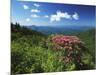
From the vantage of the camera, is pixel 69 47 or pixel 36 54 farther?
pixel 69 47

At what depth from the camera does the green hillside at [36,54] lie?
1849mm

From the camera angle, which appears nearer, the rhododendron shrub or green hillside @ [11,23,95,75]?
green hillside @ [11,23,95,75]

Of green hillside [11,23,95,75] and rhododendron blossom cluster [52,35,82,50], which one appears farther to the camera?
rhododendron blossom cluster [52,35,82,50]

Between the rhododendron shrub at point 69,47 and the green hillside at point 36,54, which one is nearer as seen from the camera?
the green hillside at point 36,54

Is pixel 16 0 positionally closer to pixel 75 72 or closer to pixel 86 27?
pixel 86 27

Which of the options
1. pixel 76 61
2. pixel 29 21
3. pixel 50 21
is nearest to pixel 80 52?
pixel 76 61

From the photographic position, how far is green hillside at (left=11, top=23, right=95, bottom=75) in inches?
72.8

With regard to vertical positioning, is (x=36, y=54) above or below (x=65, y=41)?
below

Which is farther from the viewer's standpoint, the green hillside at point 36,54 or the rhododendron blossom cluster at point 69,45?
the rhododendron blossom cluster at point 69,45

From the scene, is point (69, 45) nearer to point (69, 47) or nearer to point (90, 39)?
point (69, 47)

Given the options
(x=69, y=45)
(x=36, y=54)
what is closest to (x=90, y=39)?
(x=69, y=45)

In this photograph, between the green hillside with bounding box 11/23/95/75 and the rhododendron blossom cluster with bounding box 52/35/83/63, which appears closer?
the green hillside with bounding box 11/23/95/75

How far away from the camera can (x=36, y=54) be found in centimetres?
192
